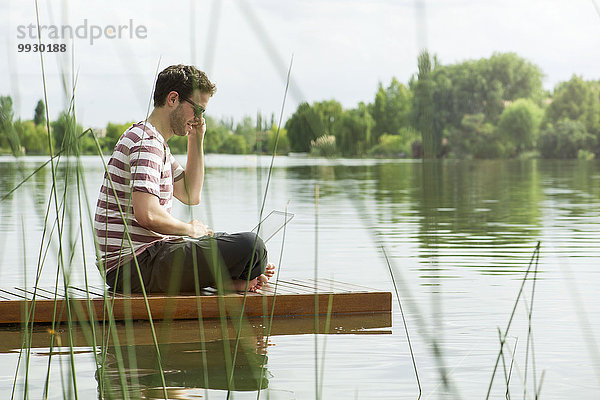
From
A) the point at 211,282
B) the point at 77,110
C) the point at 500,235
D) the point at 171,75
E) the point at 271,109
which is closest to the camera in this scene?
the point at 271,109

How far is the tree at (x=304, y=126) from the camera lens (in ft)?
4.05

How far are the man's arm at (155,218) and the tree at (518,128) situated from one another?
238 feet

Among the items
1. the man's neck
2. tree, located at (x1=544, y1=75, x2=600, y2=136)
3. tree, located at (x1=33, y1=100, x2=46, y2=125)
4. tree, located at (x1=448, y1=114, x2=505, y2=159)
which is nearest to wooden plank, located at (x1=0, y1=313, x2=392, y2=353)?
the man's neck

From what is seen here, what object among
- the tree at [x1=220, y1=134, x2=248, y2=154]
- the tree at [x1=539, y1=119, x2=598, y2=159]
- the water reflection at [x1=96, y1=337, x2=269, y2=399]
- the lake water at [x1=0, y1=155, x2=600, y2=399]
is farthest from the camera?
the tree at [x1=539, y1=119, x2=598, y2=159]

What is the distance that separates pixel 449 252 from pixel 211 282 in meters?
3.92

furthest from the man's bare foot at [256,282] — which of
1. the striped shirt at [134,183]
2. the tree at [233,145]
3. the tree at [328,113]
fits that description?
the tree at [328,113]

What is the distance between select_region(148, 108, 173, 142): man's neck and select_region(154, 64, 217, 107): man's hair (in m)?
0.05

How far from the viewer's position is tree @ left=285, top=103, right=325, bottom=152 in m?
1.23

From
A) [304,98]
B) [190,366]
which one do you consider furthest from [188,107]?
[304,98]

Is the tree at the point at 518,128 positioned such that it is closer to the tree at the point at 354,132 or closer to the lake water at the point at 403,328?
the lake water at the point at 403,328

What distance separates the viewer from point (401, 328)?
4598 mm

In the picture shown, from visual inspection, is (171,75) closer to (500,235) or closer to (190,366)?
(190,366)

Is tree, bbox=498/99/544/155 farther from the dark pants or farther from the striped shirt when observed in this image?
the striped shirt

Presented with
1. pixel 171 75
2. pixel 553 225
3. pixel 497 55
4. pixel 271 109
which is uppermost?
pixel 497 55
